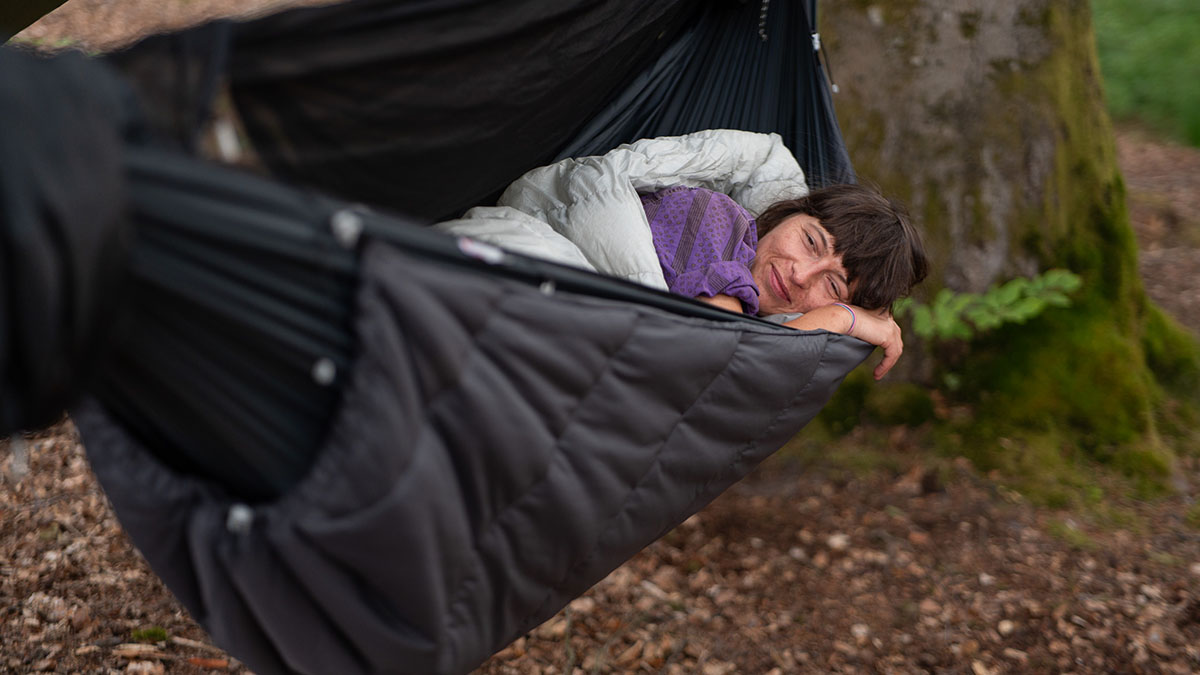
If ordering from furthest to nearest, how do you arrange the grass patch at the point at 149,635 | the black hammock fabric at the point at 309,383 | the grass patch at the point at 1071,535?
the grass patch at the point at 1071,535
the grass patch at the point at 149,635
the black hammock fabric at the point at 309,383

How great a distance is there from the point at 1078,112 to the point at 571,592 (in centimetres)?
214

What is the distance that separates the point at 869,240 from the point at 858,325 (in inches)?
8.2

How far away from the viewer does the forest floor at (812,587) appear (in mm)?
1962

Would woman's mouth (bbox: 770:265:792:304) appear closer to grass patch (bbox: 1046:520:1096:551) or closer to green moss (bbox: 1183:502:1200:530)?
grass patch (bbox: 1046:520:1096:551)

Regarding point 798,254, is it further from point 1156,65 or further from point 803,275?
point 1156,65

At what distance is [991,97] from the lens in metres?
2.54

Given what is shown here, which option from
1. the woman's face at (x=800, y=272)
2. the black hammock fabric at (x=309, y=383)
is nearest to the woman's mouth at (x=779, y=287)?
the woman's face at (x=800, y=272)

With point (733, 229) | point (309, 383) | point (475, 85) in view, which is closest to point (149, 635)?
point (309, 383)

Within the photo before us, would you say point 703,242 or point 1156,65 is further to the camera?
point 1156,65

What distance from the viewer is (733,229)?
6.24 ft

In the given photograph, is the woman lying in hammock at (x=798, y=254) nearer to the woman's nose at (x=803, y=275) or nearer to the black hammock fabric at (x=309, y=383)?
the woman's nose at (x=803, y=275)

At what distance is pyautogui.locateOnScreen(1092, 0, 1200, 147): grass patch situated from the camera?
5.59 m

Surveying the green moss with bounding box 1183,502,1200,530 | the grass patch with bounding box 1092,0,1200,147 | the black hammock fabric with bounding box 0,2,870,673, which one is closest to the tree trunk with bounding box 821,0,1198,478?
the green moss with bounding box 1183,502,1200,530

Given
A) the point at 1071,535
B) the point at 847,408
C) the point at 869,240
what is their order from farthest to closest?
the point at 847,408 < the point at 1071,535 < the point at 869,240
